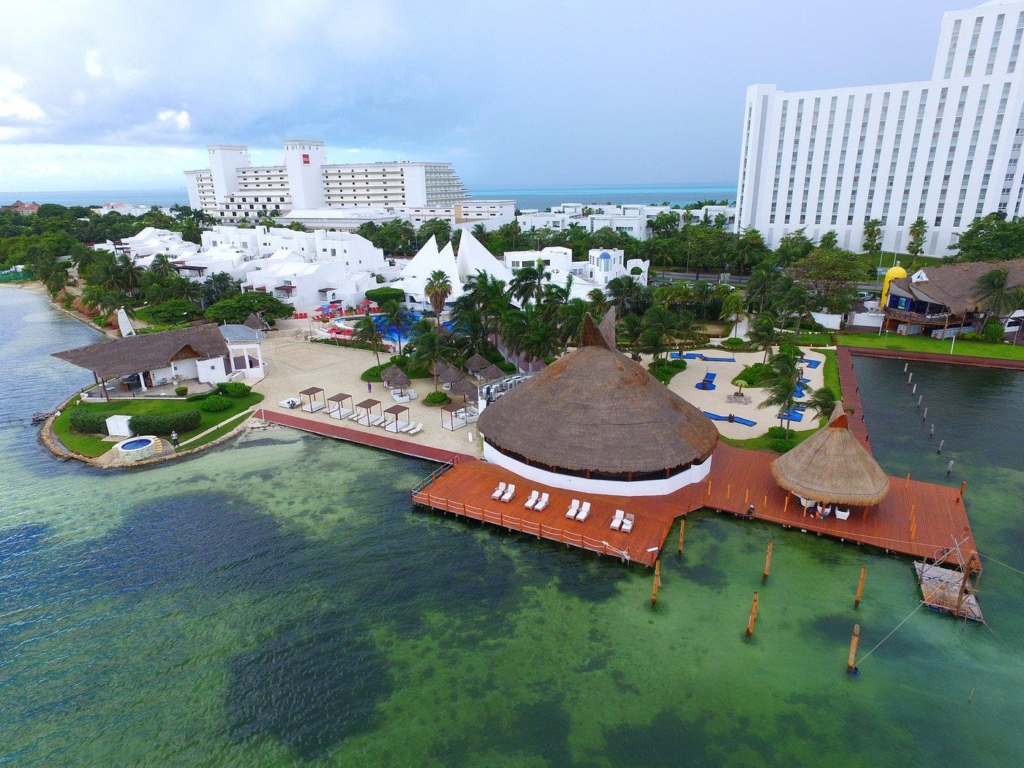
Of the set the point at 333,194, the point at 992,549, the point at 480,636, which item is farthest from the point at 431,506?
the point at 333,194

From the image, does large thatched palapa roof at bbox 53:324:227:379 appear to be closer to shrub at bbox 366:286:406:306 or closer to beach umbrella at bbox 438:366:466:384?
beach umbrella at bbox 438:366:466:384

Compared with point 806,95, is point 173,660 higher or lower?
lower

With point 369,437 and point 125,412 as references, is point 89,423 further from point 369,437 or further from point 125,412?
point 369,437

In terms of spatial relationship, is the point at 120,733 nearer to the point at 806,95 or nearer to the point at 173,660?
the point at 173,660

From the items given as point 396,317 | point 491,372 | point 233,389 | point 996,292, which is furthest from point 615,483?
point 996,292

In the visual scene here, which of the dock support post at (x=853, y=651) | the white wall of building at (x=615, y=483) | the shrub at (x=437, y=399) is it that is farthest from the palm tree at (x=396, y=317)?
the dock support post at (x=853, y=651)

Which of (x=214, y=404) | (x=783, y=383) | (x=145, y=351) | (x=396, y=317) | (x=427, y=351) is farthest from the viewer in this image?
(x=396, y=317)
